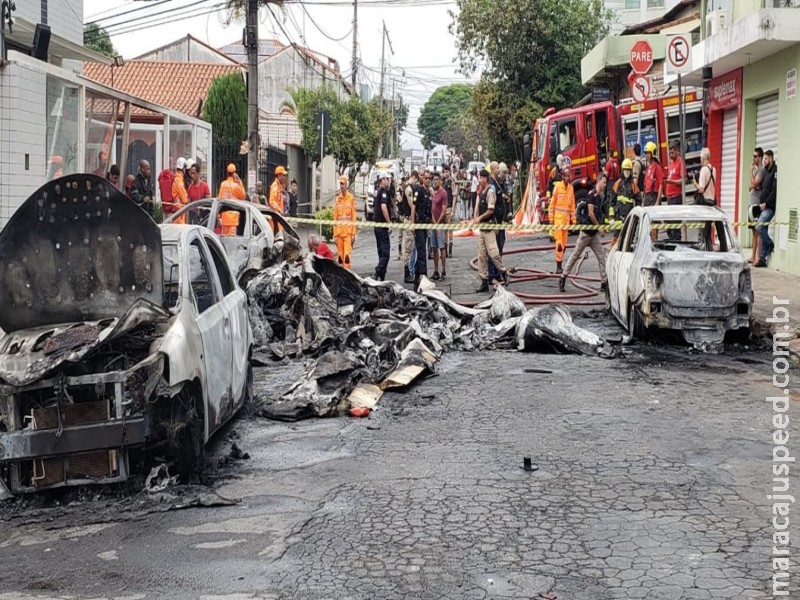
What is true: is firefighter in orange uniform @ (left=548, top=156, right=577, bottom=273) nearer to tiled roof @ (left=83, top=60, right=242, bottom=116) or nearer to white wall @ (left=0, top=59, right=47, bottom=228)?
white wall @ (left=0, top=59, right=47, bottom=228)

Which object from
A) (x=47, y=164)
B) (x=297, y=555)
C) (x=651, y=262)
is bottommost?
(x=297, y=555)

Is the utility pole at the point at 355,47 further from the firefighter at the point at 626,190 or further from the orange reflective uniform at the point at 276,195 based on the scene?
the firefighter at the point at 626,190

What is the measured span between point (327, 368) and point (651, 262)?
4.21 meters

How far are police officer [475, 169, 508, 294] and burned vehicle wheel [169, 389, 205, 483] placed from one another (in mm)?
10037

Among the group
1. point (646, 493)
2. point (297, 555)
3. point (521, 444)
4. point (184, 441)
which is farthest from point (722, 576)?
point (184, 441)

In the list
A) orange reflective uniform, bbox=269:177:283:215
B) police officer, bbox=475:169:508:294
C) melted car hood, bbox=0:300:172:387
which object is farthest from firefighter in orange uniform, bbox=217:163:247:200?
melted car hood, bbox=0:300:172:387

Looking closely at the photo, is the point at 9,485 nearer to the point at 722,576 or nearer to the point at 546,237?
the point at 722,576

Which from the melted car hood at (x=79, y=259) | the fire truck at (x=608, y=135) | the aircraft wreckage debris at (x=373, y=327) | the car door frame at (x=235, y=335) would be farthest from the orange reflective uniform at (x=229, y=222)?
the fire truck at (x=608, y=135)

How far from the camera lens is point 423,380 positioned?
33.1 feet

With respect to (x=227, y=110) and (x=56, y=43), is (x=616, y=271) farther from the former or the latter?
(x=227, y=110)

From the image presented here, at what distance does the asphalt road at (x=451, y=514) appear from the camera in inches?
189

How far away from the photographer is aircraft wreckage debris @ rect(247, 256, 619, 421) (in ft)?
32.4

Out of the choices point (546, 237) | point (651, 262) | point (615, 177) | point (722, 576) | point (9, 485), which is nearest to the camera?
point (722, 576)

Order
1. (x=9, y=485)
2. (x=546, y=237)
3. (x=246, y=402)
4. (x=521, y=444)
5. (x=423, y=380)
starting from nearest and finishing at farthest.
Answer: (x=9, y=485) → (x=521, y=444) → (x=246, y=402) → (x=423, y=380) → (x=546, y=237)
